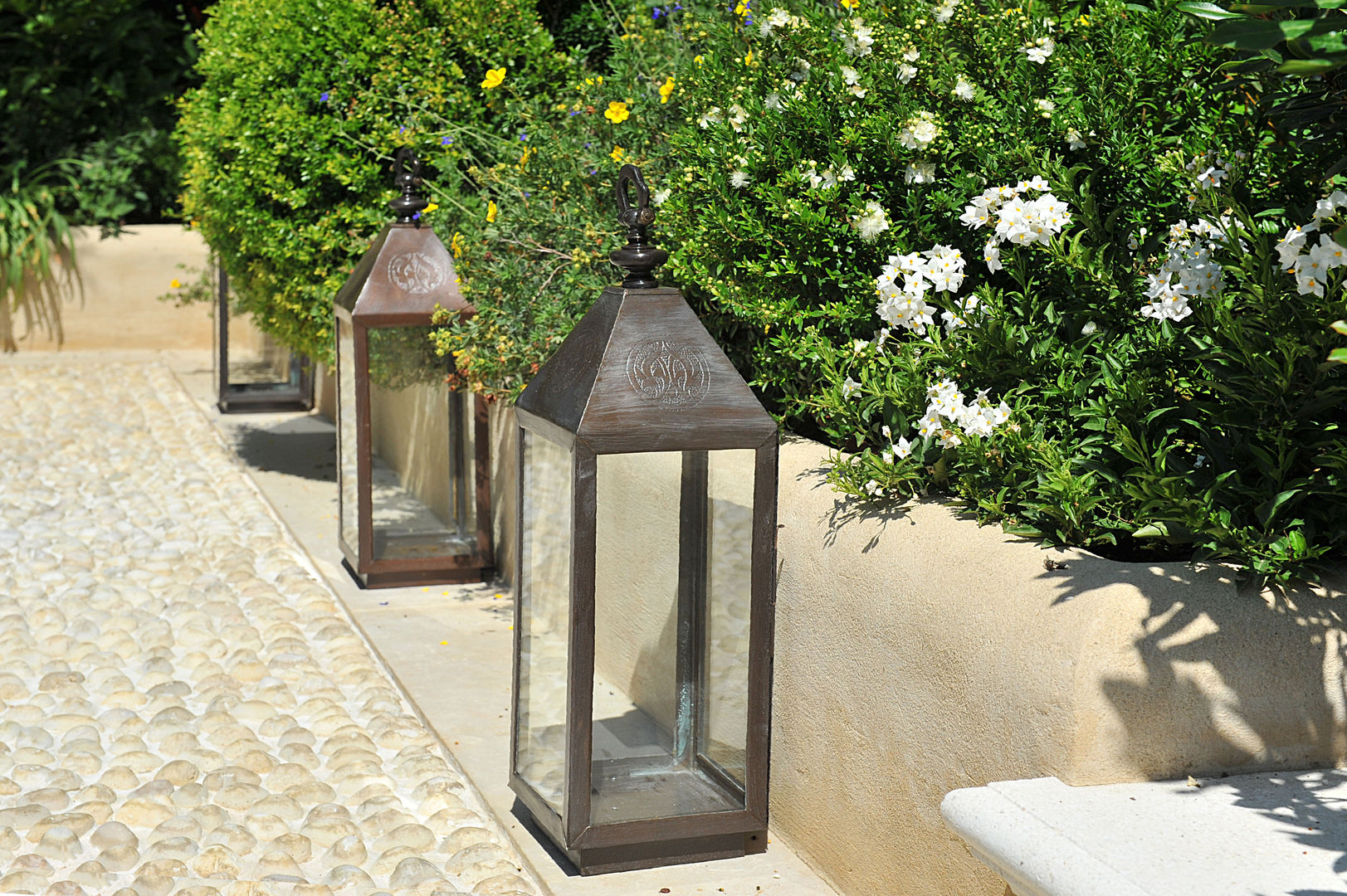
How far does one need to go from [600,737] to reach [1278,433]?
152 cm

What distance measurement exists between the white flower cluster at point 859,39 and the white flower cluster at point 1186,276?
112 cm

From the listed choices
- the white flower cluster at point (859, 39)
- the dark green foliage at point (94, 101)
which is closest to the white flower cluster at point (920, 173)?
the white flower cluster at point (859, 39)

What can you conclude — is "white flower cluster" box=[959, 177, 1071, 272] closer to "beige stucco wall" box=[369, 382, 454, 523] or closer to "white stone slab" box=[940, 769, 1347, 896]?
"white stone slab" box=[940, 769, 1347, 896]

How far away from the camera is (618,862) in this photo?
2.93m

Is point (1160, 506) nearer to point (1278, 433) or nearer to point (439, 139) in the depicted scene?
point (1278, 433)

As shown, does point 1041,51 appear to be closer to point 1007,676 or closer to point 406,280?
point 1007,676

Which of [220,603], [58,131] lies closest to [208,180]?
A: [220,603]

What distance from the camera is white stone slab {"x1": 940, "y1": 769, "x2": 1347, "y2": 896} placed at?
1.88m

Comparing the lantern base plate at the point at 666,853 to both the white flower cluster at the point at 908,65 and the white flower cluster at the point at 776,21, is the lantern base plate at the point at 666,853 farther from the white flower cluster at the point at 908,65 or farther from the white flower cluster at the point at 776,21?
the white flower cluster at the point at 776,21

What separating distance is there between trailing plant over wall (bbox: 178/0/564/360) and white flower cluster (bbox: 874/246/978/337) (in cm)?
296

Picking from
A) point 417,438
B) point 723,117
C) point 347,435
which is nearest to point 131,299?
point 347,435

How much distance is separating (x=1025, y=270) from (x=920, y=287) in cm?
23

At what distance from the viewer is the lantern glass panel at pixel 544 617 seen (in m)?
2.85

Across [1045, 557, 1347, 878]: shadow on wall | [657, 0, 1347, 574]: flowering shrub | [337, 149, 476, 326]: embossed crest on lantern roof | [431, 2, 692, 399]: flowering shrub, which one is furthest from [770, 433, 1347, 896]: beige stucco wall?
[337, 149, 476, 326]: embossed crest on lantern roof
